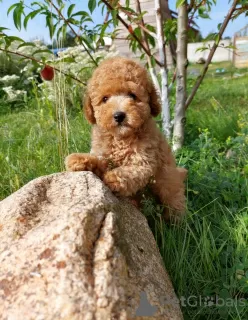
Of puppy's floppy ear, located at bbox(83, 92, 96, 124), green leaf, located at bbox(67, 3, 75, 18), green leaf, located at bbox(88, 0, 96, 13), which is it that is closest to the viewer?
puppy's floppy ear, located at bbox(83, 92, 96, 124)

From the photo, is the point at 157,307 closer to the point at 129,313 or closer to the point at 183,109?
the point at 129,313

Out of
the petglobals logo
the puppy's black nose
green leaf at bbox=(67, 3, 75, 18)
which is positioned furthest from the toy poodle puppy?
green leaf at bbox=(67, 3, 75, 18)

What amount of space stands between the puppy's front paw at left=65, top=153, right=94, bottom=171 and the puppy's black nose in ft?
0.94

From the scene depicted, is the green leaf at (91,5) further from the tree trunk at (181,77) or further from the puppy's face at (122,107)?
the tree trunk at (181,77)

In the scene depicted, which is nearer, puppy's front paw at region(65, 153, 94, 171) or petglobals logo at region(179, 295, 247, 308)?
petglobals logo at region(179, 295, 247, 308)

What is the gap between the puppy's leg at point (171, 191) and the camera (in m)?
2.42

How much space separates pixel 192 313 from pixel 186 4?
2.96 metres

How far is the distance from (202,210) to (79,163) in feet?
3.84

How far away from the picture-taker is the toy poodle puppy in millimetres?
2109

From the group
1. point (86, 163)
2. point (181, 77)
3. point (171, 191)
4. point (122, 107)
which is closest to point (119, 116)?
point (122, 107)

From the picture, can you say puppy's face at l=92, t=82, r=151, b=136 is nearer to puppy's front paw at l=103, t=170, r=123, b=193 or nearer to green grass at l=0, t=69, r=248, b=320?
puppy's front paw at l=103, t=170, r=123, b=193

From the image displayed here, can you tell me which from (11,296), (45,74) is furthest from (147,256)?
(45,74)

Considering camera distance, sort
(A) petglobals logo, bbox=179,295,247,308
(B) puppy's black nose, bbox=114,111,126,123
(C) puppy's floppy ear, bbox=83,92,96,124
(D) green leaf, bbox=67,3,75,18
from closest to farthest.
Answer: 1. (A) petglobals logo, bbox=179,295,247,308
2. (B) puppy's black nose, bbox=114,111,126,123
3. (C) puppy's floppy ear, bbox=83,92,96,124
4. (D) green leaf, bbox=67,3,75,18

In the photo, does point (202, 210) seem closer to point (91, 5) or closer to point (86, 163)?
point (86, 163)
